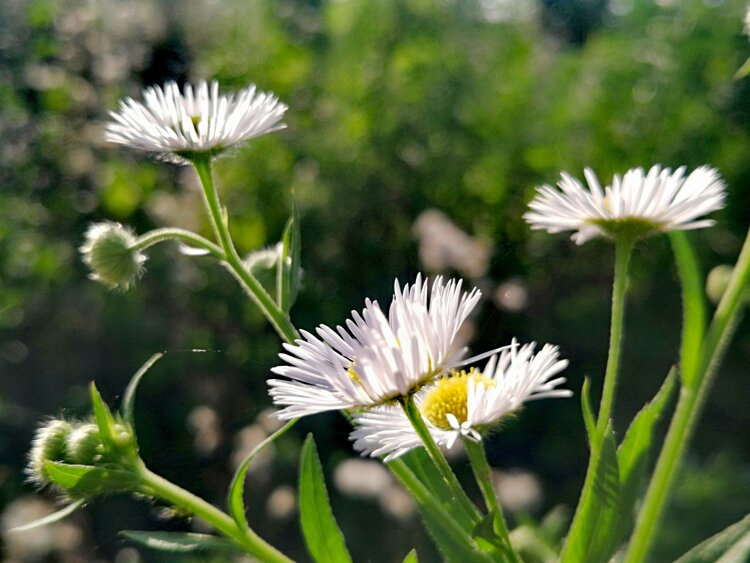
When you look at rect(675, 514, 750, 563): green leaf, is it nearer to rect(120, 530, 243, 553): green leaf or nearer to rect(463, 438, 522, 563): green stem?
rect(463, 438, 522, 563): green stem

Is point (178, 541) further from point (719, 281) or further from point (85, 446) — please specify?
point (719, 281)

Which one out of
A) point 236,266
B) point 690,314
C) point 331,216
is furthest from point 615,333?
point 331,216

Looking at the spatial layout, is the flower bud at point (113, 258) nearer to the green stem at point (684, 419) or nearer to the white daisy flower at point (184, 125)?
the white daisy flower at point (184, 125)

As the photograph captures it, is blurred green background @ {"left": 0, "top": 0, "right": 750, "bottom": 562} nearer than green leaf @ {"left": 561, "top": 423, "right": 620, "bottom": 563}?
No

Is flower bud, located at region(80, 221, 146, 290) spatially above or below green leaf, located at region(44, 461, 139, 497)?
above

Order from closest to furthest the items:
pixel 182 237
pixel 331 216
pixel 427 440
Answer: pixel 427 440, pixel 182 237, pixel 331 216

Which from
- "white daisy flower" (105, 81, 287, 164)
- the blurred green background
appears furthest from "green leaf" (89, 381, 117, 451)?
the blurred green background

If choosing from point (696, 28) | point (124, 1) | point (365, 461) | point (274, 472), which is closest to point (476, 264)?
point (365, 461)
